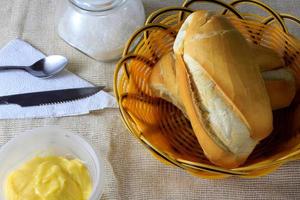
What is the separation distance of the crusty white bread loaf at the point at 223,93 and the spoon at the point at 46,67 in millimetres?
253

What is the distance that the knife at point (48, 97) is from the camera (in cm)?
71

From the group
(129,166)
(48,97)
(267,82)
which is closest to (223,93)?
(267,82)

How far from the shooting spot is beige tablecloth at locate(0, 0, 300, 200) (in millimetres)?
627

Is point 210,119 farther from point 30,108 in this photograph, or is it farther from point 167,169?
point 30,108

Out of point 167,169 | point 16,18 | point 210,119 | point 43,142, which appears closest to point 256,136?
point 210,119

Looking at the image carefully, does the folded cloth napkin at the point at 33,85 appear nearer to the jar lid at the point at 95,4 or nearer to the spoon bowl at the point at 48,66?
the spoon bowl at the point at 48,66

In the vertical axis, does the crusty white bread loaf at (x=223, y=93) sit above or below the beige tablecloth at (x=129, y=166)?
above

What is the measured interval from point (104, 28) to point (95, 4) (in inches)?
2.3

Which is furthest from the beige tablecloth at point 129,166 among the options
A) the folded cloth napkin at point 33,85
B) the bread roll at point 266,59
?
the bread roll at point 266,59

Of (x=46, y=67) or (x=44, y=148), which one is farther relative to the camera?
(x=46, y=67)

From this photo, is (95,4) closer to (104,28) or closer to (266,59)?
(104,28)

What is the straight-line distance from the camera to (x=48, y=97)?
710 millimetres

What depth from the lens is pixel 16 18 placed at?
83 cm

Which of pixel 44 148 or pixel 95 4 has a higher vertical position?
pixel 95 4
